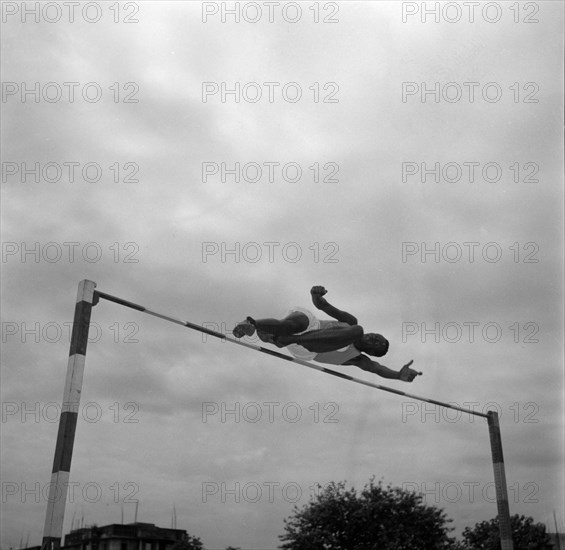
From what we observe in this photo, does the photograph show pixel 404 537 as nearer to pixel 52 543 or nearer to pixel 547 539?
pixel 547 539

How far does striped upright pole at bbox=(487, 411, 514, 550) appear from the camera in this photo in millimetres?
11117

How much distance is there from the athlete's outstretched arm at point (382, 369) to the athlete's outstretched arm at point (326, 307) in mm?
704

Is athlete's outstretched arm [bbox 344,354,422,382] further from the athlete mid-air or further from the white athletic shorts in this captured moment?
the white athletic shorts

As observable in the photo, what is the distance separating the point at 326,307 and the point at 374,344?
868mm

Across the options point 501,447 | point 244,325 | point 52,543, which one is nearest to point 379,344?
point 244,325

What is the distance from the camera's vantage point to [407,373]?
9.59m

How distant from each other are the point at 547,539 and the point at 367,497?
35.8ft

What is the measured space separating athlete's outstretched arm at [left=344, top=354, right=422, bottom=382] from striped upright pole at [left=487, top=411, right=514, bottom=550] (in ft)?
9.07

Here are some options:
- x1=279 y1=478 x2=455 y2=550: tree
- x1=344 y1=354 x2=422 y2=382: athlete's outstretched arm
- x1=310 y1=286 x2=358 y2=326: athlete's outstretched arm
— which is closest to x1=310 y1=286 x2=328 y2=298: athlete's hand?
x1=310 y1=286 x2=358 y2=326: athlete's outstretched arm

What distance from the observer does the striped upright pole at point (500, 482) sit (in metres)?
11.1

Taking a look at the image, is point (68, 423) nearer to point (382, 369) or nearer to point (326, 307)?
point (326, 307)

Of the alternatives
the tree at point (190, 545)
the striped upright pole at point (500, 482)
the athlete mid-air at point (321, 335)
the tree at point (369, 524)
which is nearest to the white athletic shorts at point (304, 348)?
the athlete mid-air at point (321, 335)

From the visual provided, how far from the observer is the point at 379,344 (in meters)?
9.16

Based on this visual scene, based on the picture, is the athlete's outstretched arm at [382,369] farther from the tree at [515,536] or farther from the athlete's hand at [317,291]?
the tree at [515,536]
